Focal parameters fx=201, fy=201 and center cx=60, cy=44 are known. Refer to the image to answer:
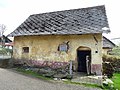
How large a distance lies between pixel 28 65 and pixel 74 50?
4.83 m

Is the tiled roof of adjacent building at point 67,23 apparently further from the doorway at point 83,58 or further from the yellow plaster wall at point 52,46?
the doorway at point 83,58

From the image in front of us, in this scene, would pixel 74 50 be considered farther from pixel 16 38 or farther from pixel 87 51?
pixel 16 38

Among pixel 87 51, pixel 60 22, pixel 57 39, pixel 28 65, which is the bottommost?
pixel 28 65

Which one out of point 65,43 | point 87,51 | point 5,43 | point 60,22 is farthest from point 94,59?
point 5,43

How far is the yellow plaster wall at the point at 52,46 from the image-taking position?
50.8ft

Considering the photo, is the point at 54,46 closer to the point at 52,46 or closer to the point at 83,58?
the point at 52,46

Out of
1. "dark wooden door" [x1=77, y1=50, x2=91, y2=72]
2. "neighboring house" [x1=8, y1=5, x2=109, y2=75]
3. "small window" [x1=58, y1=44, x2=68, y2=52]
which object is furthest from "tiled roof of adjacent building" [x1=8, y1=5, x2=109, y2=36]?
"dark wooden door" [x1=77, y1=50, x2=91, y2=72]

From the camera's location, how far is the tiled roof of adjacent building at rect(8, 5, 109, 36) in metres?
15.9

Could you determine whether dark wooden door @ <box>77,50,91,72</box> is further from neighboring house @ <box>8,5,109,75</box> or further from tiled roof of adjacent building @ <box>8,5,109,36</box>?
tiled roof of adjacent building @ <box>8,5,109,36</box>

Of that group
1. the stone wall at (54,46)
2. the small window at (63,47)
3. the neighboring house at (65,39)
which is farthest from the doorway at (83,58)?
the small window at (63,47)

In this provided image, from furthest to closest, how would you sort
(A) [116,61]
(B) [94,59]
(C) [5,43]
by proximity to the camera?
(C) [5,43] → (A) [116,61] → (B) [94,59]

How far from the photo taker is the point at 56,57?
1695cm

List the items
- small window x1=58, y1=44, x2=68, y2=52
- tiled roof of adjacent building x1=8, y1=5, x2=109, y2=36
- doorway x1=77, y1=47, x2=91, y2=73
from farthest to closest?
1. small window x1=58, y1=44, x2=68, y2=52
2. doorway x1=77, y1=47, x2=91, y2=73
3. tiled roof of adjacent building x1=8, y1=5, x2=109, y2=36

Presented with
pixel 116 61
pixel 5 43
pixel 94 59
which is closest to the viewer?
pixel 94 59
